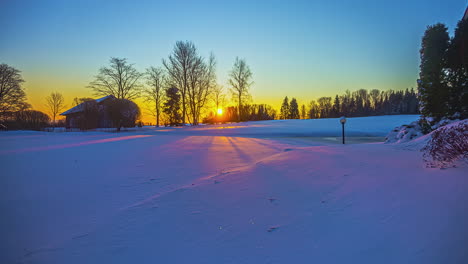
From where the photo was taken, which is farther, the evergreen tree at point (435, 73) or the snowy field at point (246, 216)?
the evergreen tree at point (435, 73)

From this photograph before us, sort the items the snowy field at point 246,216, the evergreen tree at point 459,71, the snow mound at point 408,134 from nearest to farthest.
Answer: the snowy field at point 246,216, the evergreen tree at point 459,71, the snow mound at point 408,134

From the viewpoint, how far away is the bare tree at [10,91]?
1908 cm

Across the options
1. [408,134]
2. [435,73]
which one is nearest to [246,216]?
[408,134]

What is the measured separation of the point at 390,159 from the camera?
13.4 ft

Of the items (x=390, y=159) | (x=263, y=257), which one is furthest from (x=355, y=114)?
(x=263, y=257)

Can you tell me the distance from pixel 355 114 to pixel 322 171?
6369 cm

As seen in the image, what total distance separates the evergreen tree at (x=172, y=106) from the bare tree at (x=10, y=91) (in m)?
15.2

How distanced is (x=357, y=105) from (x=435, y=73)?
206 ft

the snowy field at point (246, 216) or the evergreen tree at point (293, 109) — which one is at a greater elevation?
the evergreen tree at point (293, 109)

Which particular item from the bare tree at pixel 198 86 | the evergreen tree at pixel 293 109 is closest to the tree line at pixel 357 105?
the evergreen tree at pixel 293 109

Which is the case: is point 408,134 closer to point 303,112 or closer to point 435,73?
point 435,73

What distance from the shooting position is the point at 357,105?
201 ft

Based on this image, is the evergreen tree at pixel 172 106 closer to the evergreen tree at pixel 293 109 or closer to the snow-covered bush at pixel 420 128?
the snow-covered bush at pixel 420 128

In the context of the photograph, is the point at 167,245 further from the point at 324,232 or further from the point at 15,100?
the point at 15,100
